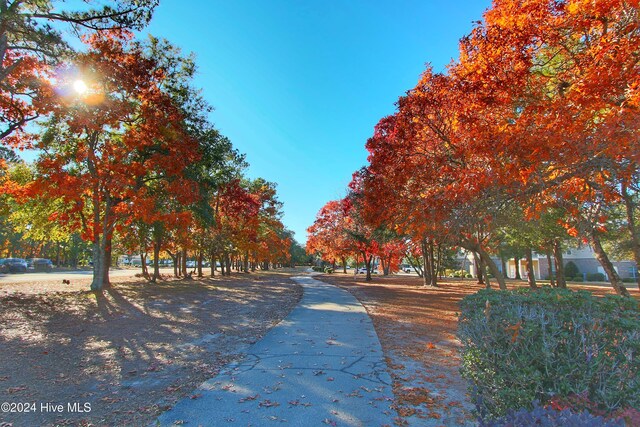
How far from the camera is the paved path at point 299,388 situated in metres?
3.66

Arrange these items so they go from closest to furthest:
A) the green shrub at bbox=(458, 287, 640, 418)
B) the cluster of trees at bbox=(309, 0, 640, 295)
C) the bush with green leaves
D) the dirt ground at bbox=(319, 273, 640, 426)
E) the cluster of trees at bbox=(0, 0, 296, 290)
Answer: the bush with green leaves
the green shrub at bbox=(458, 287, 640, 418)
the dirt ground at bbox=(319, 273, 640, 426)
the cluster of trees at bbox=(309, 0, 640, 295)
the cluster of trees at bbox=(0, 0, 296, 290)

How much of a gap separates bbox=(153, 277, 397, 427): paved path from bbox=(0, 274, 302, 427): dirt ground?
368 mm

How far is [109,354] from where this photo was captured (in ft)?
21.2

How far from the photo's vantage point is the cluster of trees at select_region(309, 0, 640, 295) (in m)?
6.68

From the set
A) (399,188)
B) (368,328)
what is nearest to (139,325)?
(368,328)

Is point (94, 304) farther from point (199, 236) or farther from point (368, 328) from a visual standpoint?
point (199, 236)

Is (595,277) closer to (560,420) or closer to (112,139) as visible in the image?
(112,139)

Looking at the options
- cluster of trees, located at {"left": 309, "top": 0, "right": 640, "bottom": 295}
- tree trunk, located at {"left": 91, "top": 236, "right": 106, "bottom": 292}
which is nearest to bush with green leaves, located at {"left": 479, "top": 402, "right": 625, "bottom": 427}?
cluster of trees, located at {"left": 309, "top": 0, "right": 640, "bottom": 295}

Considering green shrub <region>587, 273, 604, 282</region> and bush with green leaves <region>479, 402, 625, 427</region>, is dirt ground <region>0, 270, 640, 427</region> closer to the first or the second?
bush with green leaves <region>479, 402, 625, 427</region>

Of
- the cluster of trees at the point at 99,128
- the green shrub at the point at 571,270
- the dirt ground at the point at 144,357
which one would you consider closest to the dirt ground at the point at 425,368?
the dirt ground at the point at 144,357

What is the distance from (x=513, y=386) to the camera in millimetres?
2807

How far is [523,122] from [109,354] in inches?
355

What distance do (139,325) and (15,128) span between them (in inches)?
345

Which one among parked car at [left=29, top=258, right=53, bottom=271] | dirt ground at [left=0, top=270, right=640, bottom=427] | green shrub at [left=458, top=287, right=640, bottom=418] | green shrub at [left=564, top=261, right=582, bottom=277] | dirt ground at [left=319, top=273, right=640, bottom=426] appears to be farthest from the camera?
parked car at [left=29, top=258, right=53, bottom=271]
